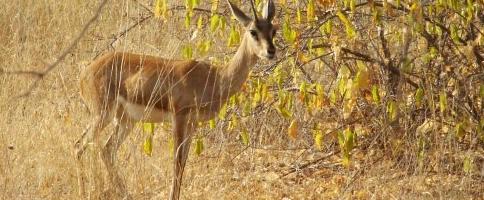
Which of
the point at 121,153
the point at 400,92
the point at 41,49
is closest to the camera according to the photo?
the point at 400,92

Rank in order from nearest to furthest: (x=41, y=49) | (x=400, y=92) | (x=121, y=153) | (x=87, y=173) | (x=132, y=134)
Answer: (x=87, y=173) → (x=400, y=92) → (x=121, y=153) → (x=132, y=134) → (x=41, y=49)

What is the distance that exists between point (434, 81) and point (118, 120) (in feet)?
6.30

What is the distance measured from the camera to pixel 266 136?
640 cm

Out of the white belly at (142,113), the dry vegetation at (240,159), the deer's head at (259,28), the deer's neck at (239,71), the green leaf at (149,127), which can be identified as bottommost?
the dry vegetation at (240,159)

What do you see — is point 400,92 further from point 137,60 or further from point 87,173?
point 87,173

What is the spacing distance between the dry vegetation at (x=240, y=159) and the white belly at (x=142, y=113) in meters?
0.16

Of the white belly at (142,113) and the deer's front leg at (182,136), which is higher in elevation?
the white belly at (142,113)

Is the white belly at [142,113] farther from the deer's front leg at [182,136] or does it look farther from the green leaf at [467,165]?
the green leaf at [467,165]

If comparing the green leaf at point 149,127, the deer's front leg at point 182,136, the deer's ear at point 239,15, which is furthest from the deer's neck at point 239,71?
the green leaf at point 149,127

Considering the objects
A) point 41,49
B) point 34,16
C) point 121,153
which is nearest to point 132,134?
point 121,153

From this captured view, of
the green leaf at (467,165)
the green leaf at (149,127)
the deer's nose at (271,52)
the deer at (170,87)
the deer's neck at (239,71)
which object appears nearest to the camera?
the green leaf at (467,165)

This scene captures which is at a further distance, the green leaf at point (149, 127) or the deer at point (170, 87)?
the deer at point (170, 87)

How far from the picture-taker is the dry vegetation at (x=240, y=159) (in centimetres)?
475

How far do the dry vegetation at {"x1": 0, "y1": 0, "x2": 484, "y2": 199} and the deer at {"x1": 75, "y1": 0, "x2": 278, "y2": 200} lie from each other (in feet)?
0.40
